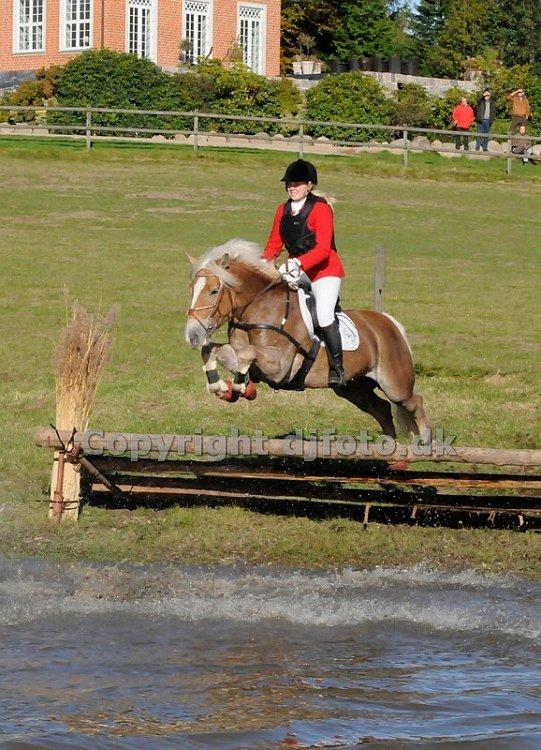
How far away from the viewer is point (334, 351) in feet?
32.8

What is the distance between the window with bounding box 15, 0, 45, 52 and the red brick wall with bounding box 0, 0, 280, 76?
32cm

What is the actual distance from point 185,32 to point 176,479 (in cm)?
4179

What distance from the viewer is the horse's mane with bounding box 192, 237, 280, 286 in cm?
941

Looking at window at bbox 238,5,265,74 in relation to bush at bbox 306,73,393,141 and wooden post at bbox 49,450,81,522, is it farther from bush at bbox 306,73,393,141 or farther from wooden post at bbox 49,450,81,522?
wooden post at bbox 49,450,81,522

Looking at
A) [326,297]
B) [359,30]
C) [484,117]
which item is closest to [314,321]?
[326,297]

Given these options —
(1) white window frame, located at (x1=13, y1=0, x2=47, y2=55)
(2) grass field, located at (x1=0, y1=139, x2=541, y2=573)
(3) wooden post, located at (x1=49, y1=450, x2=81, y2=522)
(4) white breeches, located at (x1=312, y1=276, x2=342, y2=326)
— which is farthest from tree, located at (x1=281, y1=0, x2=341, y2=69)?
(3) wooden post, located at (x1=49, y1=450, x2=81, y2=522)

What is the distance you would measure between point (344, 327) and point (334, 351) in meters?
0.27

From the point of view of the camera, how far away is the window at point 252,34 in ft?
169

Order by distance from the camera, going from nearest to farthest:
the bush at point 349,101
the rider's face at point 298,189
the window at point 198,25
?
1. the rider's face at point 298,189
2. the bush at point 349,101
3. the window at point 198,25

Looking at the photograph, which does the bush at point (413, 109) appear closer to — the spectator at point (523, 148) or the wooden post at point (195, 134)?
the spectator at point (523, 148)

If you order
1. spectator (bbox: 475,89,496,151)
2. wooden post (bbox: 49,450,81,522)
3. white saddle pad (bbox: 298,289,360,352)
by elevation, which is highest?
spectator (bbox: 475,89,496,151)

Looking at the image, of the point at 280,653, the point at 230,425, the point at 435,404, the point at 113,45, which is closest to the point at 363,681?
the point at 280,653

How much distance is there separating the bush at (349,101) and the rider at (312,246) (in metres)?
34.9

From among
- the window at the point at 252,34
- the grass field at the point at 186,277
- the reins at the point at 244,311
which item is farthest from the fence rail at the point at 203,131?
the reins at the point at 244,311
